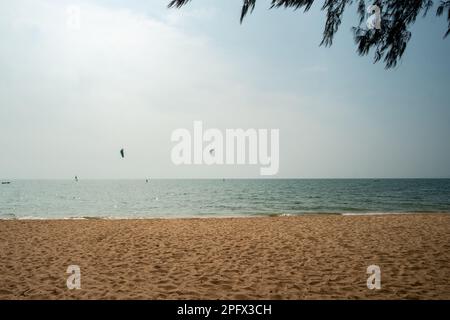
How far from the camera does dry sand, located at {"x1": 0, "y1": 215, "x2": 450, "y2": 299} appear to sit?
5.66 m

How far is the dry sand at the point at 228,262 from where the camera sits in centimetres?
566

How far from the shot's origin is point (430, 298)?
5.18m

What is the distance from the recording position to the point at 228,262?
7707 millimetres

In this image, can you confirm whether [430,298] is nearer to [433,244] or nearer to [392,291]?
[392,291]

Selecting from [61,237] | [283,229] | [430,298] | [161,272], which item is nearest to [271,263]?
[161,272]
